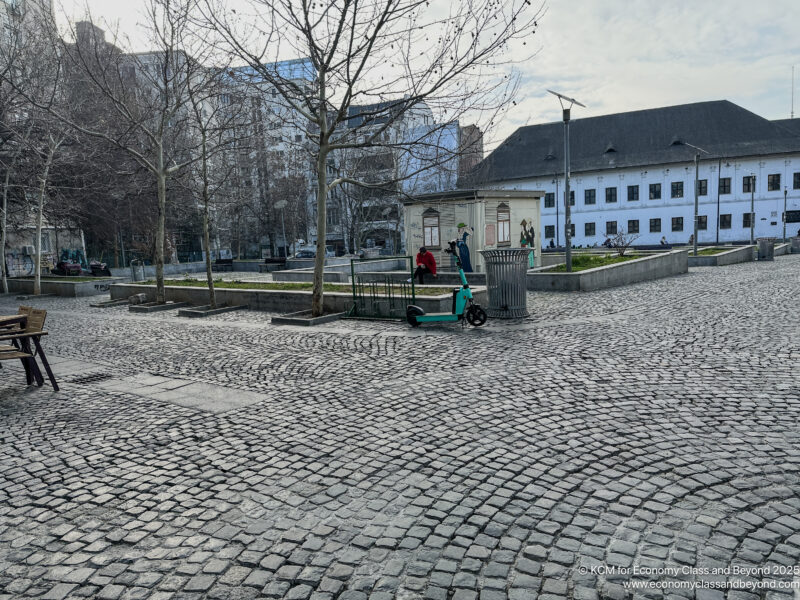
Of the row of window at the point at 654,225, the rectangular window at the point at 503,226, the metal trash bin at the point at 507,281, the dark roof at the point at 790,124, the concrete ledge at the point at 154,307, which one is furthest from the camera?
the row of window at the point at 654,225

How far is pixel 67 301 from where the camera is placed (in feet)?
74.4

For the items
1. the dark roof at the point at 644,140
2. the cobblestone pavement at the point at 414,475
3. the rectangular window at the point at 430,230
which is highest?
the dark roof at the point at 644,140

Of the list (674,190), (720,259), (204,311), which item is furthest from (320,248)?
(674,190)

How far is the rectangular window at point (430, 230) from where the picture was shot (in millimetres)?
23625

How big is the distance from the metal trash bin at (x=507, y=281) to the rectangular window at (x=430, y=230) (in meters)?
11.4

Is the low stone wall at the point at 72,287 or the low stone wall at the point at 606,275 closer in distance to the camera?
the low stone wall at the point at 606,275

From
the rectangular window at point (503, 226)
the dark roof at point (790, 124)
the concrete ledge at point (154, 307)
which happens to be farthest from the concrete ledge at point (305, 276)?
the dark roof at point (790, 124)

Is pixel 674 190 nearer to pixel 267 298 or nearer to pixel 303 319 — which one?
pixel 267 298

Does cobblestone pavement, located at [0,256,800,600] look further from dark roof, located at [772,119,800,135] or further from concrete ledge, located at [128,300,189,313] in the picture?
dark roof, located at [772,119,800,135]

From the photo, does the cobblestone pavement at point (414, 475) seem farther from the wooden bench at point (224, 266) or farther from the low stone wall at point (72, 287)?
the wooden bench at point (224, 266)

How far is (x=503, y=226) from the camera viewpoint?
77.8 feet

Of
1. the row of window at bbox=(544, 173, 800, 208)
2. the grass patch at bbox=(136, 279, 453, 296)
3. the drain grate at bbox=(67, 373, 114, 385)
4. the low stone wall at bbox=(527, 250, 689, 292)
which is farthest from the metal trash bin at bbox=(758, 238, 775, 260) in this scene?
the drain grate at bbox=(67, 373, 114, 385)

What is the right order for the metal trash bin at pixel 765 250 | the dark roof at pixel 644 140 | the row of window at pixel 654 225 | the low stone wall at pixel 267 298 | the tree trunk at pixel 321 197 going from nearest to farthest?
1. the low stone wall at pixel 267 298
2. the tree trunk at pixel 321 197
3. the metal trash bin at pixel 765 250
4. the dark roof at pixel 644 140
5. the row of window at pixel 654 225

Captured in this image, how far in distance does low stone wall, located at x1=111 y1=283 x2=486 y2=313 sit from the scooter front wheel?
1.16 metres
